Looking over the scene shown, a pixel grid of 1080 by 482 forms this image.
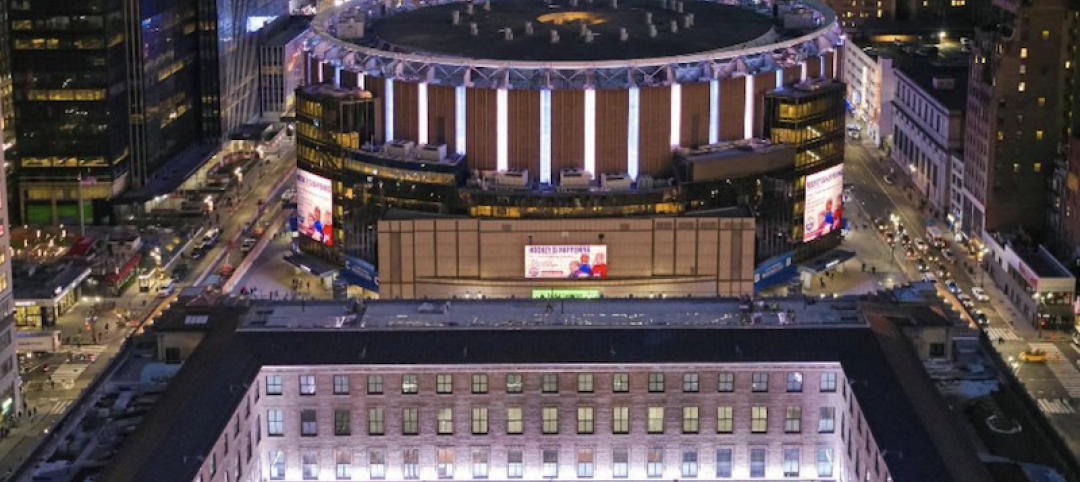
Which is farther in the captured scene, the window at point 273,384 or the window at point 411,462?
the window at point 411,462

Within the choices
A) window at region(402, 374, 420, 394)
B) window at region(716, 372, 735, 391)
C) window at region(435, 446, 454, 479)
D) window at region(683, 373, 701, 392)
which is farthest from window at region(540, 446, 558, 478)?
A: window at region(716, 372, 735, 391)

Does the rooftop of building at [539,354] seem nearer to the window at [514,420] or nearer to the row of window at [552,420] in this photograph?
the window at [514,420]

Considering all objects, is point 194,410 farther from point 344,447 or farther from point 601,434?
point 601,434

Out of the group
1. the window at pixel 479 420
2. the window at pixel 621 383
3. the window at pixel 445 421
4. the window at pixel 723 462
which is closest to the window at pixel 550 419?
the window at pixel 479 420

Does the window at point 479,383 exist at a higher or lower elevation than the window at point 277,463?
higher

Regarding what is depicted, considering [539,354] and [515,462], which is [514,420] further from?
[539,354]

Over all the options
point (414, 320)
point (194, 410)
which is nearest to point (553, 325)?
point (414, 320)
